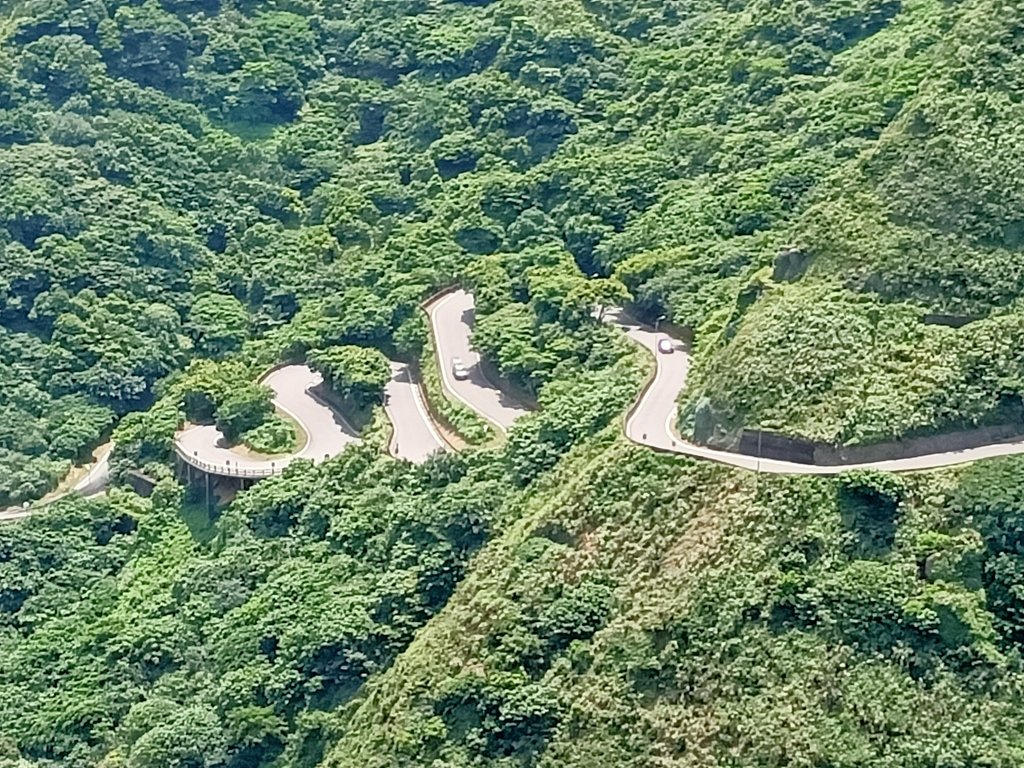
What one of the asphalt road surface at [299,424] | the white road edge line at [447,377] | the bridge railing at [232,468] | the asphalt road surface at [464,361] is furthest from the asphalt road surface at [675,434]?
the bridge railing at [232,468]

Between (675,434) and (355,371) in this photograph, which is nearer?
(675,434)

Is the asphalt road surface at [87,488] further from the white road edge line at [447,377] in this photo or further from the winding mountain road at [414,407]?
the white road edge line at [447,377]

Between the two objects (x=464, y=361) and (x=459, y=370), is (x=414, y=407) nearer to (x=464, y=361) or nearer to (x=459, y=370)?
(x=459, y=370)

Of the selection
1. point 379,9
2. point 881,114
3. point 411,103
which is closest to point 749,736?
point 881,114

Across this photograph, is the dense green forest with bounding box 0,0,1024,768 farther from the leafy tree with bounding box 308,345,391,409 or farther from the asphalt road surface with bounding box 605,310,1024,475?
the asphalt road surface with bounding box 605,310,1024,475

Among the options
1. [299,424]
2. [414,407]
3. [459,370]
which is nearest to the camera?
[414,407]

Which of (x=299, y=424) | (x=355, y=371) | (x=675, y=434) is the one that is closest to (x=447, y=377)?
(x=355, y=371)

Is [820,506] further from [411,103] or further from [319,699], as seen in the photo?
[411,103]
